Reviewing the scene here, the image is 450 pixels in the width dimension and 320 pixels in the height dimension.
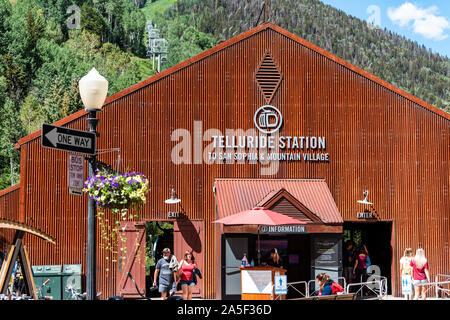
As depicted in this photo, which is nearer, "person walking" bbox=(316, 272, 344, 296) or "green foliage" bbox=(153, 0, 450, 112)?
"person walking" bbox=(316, 272, 344, 296)

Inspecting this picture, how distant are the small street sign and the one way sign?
13.7 inches

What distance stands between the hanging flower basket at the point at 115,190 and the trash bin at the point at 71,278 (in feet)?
29.8

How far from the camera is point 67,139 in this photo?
8.73 metres

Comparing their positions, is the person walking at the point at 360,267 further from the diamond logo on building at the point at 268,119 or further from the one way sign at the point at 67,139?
the one way sign at the point at 67,139

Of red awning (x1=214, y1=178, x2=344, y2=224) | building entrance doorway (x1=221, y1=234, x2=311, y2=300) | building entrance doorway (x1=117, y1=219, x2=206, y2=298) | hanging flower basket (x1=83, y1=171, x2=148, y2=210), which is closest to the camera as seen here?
hanging flower basket (x1=83, y1=171, x2=148, y2=210)

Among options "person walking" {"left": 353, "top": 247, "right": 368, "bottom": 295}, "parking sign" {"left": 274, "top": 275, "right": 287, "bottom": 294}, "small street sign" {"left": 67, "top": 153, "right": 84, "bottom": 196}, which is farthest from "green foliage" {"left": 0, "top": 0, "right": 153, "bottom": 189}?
"small street sign" {"left": 67, "top": 153, "right": 84, "bottom": 196}

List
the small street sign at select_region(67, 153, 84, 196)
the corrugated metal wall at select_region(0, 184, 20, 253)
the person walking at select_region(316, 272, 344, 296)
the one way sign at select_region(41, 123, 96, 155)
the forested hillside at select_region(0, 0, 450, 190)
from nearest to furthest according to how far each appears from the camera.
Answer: the one way sign at select_region(41, 123, 96, 155), the small street sign at select_region(67, 153, 84, 196), the person walking at select_region(316, 272, 344, 296), the corrugated metal wall at select_region(0, 184, 20, 253), the forested hillside at select_region(0, 0, 450, 190)

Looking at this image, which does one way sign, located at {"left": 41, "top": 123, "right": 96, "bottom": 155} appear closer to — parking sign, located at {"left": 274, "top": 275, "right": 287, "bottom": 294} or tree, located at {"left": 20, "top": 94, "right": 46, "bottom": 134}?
parking sign, located at {"left": 274, "top": 275, "right": 287, "bottom": 294}

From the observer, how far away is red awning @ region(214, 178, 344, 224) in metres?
19.9

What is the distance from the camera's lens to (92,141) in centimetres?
898

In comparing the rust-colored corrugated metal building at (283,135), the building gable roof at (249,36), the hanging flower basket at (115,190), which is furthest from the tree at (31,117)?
the hanging flower basket at (115,190)
